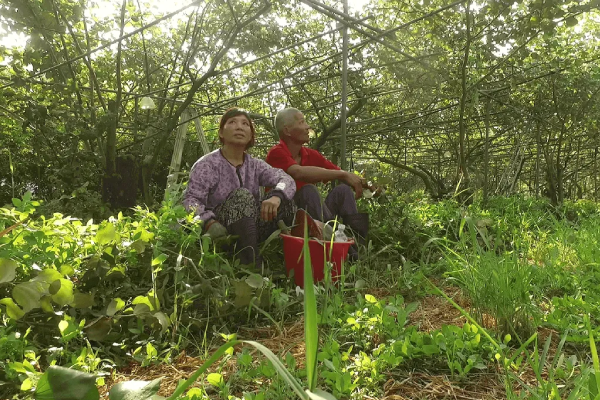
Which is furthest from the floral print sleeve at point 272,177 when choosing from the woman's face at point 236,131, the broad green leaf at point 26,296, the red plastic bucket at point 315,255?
the broad green leaf at point 26,296

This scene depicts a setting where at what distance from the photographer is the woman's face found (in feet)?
9.24

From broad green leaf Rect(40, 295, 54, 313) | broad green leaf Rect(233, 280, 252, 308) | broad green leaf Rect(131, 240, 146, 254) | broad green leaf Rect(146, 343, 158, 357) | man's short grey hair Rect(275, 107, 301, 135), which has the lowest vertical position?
broad green leaf Rect(146, 343, 158, 357)

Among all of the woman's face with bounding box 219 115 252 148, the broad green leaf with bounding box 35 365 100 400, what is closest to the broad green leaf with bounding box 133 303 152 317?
the broad green leaf with bounding box 35 365 100 400

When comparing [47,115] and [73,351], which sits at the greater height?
Answer: [47,115]

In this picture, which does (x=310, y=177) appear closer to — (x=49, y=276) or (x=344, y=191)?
(x=344, y=191)

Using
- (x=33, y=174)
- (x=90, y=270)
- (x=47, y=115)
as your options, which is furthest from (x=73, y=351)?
(x=33, y=174)

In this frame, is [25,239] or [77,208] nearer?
[25,239]

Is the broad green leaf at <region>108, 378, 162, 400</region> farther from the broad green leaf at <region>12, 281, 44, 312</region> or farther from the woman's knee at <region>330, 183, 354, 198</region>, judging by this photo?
the woman's knee at <region>330, 183, 354, 198</region>

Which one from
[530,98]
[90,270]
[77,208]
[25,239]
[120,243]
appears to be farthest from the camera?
[530,98]

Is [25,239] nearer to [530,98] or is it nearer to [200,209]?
[200,209]

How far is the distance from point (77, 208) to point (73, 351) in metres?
2.75

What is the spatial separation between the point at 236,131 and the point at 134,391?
2163 mm

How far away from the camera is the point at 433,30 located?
4.75 m

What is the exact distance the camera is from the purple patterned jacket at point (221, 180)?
2.67m
